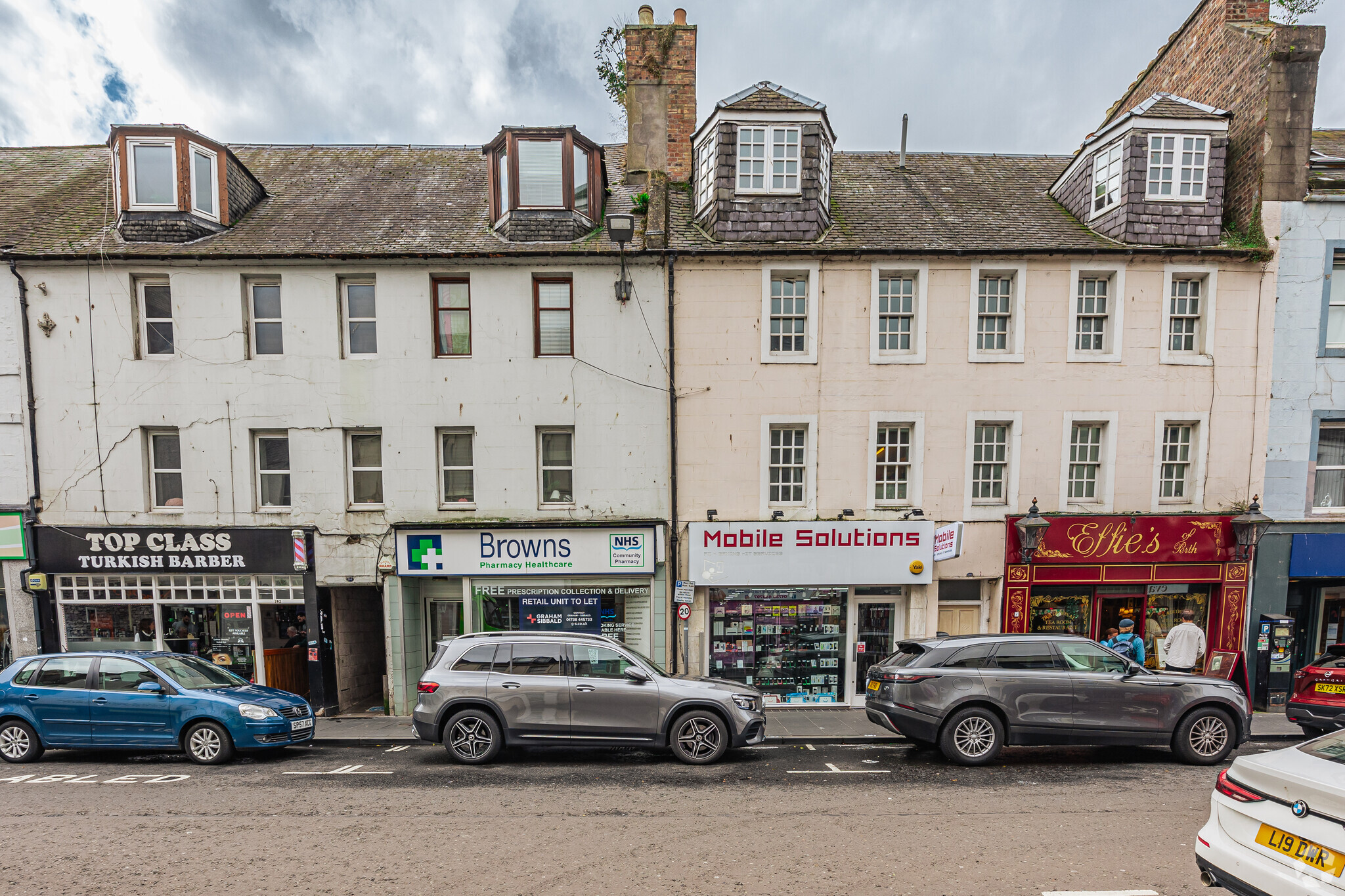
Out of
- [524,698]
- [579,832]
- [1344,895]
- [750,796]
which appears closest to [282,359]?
[524,698]

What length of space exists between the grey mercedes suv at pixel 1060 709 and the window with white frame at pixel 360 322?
36.4 feet

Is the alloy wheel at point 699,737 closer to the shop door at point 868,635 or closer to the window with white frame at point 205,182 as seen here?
the shop door at point 868,635

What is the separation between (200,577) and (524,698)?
7.97 metres

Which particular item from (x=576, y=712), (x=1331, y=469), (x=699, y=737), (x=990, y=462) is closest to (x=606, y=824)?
(x=576, y=712)

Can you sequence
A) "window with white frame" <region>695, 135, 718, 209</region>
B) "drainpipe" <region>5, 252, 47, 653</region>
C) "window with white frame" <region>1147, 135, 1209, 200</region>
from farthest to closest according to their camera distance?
"window with white frame" <region>695, 135, 718, 209</region>, "window with white frame" <region>1147, 135, 1209, 200</region>, "drainpipe" <region>5, 252, 47, 653</region>

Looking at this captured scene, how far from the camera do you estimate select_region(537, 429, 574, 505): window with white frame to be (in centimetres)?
1220

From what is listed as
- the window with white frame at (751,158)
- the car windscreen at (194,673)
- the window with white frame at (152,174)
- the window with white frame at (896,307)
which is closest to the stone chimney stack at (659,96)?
the window with white frame at (751,158)

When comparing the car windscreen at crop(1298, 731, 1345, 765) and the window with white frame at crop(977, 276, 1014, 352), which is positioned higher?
the window with white frame at crop(977, 276, 1014, 352)

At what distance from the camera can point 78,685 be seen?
28.5 feet

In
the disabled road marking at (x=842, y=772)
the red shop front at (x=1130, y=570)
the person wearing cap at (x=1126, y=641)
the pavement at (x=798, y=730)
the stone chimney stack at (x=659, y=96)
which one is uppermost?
the stone chimney stack at (x=659, y=96)

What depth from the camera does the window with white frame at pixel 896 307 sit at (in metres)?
12.0

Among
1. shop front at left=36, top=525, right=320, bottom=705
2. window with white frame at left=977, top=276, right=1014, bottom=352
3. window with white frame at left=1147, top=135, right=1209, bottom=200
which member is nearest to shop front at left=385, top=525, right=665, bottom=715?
shop front at left=36, top=525, right=320, bottom=705

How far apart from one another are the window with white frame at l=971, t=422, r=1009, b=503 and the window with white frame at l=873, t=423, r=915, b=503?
4.18ft

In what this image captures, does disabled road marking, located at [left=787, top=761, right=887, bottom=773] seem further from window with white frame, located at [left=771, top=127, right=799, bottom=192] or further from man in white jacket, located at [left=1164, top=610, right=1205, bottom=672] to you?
window with white frame, located at [left=771, top=127, right=799, bottom=192]
